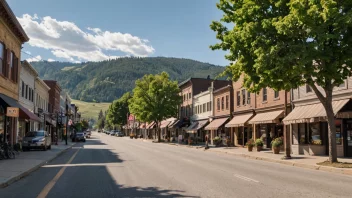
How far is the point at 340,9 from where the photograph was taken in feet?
56.3

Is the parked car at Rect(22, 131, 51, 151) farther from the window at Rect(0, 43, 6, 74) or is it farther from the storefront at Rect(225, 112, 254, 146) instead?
the storefront at Rect(225, 112, 254, 146)

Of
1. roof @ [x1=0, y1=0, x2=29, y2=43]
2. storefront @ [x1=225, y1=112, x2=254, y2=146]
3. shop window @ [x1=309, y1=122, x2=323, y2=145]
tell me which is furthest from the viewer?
storefront @ [x1=225, y1=112, x2=254, y2=146]

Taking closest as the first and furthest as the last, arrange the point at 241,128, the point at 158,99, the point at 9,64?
the point at 9,64 → the point at 241,128 → the point at 158,99

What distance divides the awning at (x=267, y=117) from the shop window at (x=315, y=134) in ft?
12.4

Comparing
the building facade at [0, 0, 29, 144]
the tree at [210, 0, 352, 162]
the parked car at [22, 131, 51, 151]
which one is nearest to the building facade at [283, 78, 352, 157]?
the tree at [210, 0, 352, 162]

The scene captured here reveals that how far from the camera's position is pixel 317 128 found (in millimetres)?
26484

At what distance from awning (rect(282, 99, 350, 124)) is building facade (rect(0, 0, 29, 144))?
18463 millimetres

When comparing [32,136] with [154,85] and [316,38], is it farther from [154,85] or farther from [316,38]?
[154,85]

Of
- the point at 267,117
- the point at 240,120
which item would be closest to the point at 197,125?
the point at 240,120

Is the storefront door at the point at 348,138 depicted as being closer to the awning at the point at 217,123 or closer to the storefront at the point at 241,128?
the storefront at the point at 241,128

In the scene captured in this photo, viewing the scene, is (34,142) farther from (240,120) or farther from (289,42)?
(289,42)

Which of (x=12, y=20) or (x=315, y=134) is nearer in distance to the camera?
(x=12, y=20)

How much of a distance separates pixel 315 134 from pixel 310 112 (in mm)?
2098

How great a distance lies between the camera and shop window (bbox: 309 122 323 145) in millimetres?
26156
